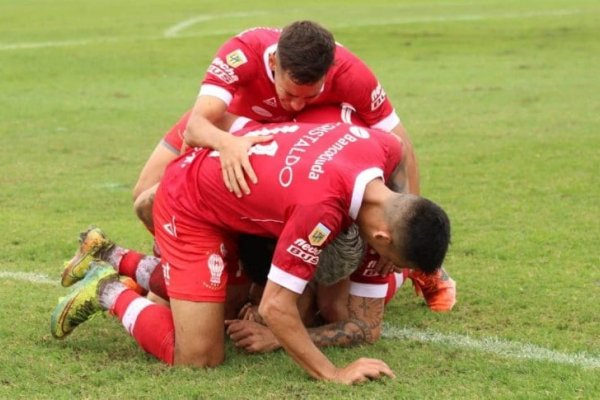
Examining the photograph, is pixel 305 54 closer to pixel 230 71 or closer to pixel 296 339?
pixel 230 71

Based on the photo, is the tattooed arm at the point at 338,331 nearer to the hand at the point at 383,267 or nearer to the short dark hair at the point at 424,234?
the hand at the point at 383,267

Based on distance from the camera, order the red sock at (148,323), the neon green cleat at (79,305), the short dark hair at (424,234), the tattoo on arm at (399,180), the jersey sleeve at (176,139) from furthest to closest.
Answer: the jersey sleeve at (176,139) → the tattoo on arm at (399,180) → the neon green cleat at (79,305) → the red sock at (148,323) → the short dark hair at (424,234)

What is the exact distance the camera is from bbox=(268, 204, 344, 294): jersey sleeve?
5320 mm

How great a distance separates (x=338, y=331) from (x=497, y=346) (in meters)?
0.85

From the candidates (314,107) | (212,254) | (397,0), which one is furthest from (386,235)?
(397,0)

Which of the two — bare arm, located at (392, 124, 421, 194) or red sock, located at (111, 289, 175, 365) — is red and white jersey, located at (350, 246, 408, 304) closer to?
bare arm, located at (392, 124, 421, 194)

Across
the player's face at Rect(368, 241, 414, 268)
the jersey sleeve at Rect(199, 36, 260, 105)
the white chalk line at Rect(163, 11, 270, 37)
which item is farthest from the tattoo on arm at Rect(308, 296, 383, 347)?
the white chalk line at Rect(163, 11, 270, 37)

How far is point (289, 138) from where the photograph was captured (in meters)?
5.83

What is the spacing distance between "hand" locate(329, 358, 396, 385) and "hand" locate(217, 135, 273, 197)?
0.99m

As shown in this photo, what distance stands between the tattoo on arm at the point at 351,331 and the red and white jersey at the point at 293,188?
0.70m

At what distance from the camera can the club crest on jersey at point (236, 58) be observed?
6789mm

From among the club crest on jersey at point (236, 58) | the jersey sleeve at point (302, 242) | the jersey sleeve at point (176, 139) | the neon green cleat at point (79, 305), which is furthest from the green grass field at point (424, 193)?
the club crest on jersey at point (236, 58)

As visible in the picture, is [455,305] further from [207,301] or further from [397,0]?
[397,0]

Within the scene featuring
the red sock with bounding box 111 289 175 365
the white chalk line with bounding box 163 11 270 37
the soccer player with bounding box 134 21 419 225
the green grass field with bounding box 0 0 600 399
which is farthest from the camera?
the white chalk line with bounding box 163 11 270 37
